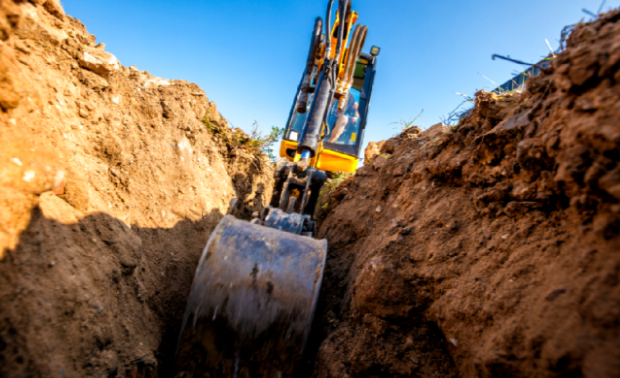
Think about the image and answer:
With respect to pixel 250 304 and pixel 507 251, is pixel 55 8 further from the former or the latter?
pixel 507 251

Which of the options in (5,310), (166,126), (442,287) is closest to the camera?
(5,310)

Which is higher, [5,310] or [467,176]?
[467,176]

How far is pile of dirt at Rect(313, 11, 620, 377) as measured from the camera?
1.02 metres

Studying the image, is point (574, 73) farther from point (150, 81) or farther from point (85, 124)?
point (150, 81)

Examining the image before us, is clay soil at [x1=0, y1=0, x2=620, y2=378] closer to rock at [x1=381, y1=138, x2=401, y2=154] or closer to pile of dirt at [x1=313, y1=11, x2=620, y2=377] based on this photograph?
pile of dirt at [x1=313, y1=11, x2=620, y2=377]

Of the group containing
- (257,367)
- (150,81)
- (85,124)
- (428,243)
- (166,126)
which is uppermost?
(150,81)

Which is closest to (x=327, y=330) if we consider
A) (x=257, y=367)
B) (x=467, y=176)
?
(x=257, y=367)

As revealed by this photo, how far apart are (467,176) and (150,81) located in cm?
391

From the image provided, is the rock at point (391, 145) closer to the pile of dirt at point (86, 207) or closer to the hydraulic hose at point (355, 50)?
the hydraulic hose at point (355, 50)

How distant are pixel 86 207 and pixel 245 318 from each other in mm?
1354

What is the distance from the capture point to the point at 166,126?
347 cm

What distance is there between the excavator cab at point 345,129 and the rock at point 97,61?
3.18m

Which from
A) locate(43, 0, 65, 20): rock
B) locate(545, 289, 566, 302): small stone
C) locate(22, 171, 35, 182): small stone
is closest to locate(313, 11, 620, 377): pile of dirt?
locate(545, 289, 566, 302): small stone

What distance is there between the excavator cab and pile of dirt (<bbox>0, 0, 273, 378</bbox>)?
2.42m
